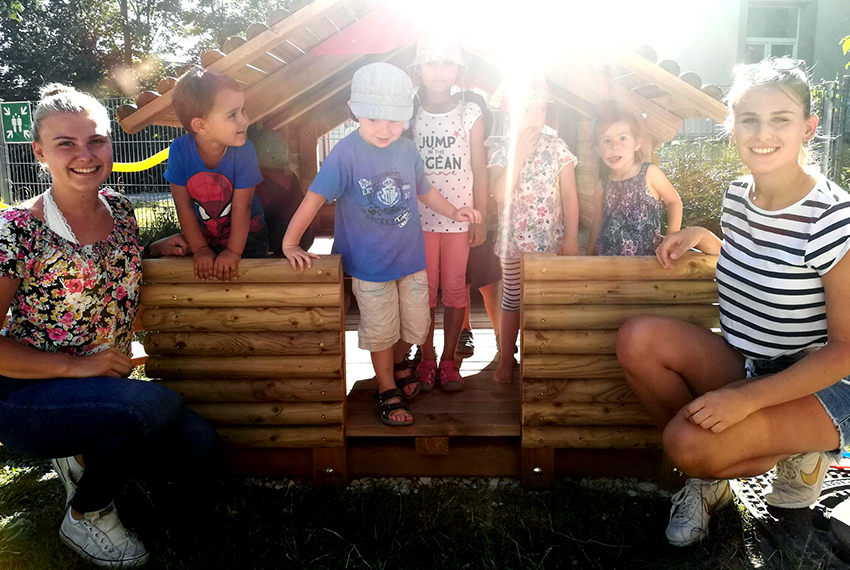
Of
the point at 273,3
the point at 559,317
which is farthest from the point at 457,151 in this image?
the point at 273,3

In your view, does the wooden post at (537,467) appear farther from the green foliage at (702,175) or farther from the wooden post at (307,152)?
the green foliage at (702,175)

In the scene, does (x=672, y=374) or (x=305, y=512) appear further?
(x=305, y=512)

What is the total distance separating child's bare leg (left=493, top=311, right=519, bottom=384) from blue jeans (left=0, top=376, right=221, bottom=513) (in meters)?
1.98

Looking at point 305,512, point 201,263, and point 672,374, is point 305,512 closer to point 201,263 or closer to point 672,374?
point 201,263

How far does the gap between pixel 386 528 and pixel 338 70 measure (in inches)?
103

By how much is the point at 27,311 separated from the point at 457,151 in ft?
7.52

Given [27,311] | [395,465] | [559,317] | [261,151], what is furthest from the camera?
[261,151]

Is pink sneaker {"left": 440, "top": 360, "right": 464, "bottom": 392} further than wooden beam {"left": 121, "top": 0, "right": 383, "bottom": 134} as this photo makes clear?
Yes

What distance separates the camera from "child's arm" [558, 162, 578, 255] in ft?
13.1

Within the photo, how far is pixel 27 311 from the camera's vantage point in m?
2.83

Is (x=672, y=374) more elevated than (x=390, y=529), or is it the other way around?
(x=672, y=374)

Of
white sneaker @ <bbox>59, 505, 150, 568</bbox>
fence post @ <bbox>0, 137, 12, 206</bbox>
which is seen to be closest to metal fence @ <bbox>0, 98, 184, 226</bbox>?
fence post @ <bbox>0, 137, 12, 206</bbox>

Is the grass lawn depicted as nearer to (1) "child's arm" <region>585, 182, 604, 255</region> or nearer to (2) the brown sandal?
(2) the brown sandal

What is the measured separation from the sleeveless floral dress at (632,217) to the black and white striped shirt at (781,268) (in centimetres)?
92
